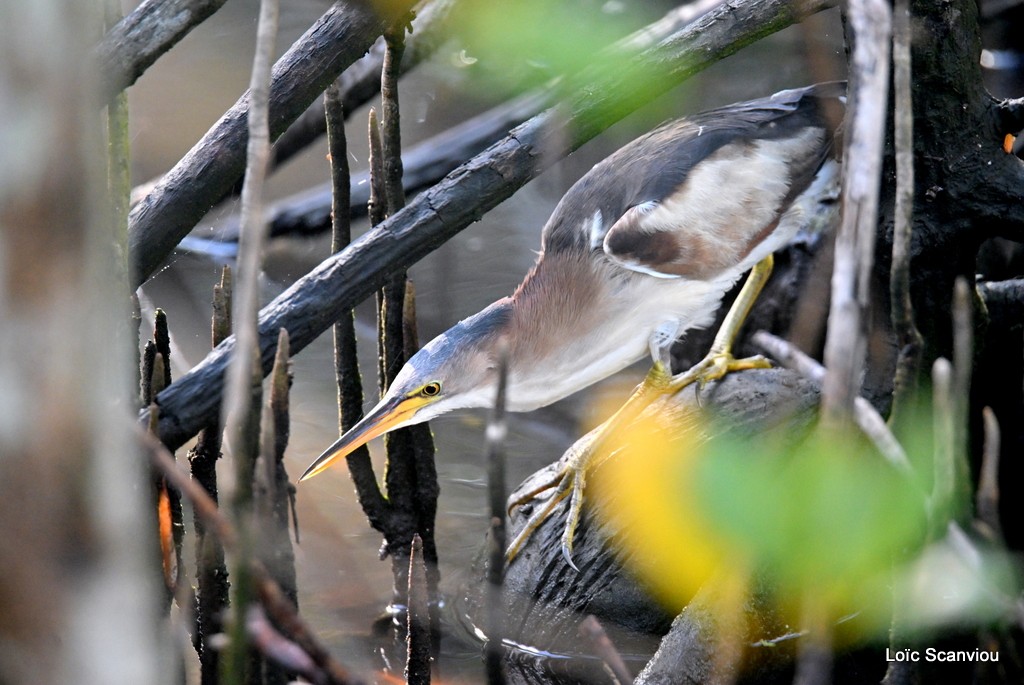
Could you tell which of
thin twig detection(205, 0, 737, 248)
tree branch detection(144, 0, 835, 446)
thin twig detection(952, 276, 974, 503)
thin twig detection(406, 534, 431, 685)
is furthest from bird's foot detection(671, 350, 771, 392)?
thin twig detection(205, 0, 737, 248)

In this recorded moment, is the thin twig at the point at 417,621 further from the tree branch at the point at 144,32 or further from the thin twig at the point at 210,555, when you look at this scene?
the tree branch at the point at 144,32

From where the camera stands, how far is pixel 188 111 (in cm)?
626

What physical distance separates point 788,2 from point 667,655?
5.03 ft

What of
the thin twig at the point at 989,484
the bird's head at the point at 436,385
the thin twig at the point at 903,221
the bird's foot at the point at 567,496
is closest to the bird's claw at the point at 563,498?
the bird's foot at the point at 567,496

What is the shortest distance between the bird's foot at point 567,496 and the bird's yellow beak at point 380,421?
0.50 m

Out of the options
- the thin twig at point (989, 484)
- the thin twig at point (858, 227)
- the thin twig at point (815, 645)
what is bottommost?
the thin twig at point (815, 645)

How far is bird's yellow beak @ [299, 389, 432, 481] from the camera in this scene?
7.93ft

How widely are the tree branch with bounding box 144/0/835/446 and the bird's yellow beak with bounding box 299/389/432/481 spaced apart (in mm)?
240

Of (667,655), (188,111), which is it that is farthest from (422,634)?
(188,111)

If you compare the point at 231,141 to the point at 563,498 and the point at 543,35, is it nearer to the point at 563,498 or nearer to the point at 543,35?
the point at 543,35

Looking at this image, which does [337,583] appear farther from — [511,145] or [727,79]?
[727,79]

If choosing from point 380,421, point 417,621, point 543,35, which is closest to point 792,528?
point 417,621

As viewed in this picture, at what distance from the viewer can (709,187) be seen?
103 inches

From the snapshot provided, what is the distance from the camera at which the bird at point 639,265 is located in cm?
257
